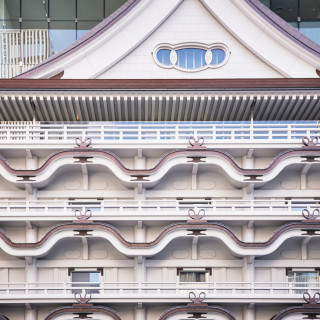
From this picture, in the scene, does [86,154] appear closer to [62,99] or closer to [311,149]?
[62,99]

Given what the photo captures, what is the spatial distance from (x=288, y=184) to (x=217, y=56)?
306 inches

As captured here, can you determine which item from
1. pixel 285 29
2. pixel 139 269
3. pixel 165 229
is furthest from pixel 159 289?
pixel 285 29

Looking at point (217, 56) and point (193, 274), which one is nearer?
point (193, 274)

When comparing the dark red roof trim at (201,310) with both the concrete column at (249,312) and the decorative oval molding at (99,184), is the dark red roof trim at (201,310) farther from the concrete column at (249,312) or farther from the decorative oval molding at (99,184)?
the decorative oval molding at (99,184)

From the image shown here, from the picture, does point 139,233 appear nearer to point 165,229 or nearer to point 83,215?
point 165,229

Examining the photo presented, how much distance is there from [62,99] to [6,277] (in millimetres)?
9135

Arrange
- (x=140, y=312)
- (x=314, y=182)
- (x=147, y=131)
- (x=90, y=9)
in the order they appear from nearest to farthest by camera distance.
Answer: (x=140, y=312)
(x=147, y=131)
(x=314, y=182)
(x=90, y=9)

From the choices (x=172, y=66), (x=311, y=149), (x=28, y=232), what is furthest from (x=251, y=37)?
(x=28, y=232)

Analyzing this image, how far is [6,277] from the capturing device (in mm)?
42094

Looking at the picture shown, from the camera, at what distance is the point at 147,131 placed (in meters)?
43.8

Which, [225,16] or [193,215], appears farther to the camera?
[225,16]

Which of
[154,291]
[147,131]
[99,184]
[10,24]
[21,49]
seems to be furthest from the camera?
[10,24]

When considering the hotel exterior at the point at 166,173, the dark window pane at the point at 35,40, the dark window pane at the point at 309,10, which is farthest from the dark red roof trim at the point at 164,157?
the dark window pane at the point at 309,10

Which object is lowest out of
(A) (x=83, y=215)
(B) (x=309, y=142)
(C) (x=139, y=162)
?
(A) (x=83, y=215)
